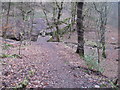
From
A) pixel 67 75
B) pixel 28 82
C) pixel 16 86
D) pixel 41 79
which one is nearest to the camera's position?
pixel 16 86

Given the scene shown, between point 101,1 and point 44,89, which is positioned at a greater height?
point 101,1

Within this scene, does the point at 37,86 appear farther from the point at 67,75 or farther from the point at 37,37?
the point at 37,37

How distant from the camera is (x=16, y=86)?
5.29 metres

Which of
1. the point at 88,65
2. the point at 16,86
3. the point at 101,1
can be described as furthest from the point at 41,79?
the point at 101,1

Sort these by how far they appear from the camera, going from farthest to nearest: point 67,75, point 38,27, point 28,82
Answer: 1. point 38,27
2. point 67,75
3. point 28,82

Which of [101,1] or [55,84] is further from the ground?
[101,1]

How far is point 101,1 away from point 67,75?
7077mm

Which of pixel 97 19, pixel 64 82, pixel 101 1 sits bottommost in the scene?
pixel 64 82

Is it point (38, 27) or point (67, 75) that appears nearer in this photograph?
point (67, 75)

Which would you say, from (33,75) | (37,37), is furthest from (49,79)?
(37,37)

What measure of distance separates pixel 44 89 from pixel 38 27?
21.4m

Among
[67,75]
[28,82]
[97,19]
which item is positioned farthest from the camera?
[97,19]

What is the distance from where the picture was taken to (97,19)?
11633mm

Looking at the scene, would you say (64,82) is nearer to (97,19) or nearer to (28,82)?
(28,82)
